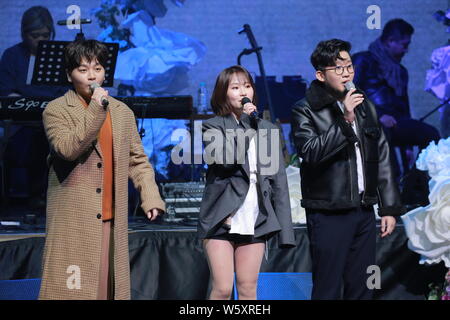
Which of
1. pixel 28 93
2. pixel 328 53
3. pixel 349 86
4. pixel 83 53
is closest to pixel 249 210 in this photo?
pixel 349 86

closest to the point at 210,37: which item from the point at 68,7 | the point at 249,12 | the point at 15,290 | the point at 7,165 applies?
the point at 249,12

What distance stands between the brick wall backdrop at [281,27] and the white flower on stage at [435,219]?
301cm

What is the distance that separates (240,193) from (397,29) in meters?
4.38

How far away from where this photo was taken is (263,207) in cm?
286

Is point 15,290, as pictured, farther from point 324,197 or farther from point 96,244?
point 324,197

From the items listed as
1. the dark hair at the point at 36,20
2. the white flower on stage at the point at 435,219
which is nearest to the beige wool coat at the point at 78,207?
the white flower on stage at the point at 435,219

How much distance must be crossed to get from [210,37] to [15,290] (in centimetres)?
387

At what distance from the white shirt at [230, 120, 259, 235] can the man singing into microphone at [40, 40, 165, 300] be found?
1.01ft

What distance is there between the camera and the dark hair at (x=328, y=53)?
119 inches

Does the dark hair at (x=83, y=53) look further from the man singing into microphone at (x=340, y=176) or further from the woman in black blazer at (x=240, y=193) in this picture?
the man singing into microphone at (x=340, y=176)

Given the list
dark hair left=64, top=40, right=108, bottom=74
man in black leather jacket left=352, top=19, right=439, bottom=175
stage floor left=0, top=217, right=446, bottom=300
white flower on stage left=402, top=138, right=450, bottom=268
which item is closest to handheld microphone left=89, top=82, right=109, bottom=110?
dark hair left=64, top=40, right=108, bottom=74

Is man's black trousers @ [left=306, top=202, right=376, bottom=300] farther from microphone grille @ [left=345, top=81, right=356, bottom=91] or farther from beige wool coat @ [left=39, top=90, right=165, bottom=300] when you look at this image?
beige wool coat @ [left=39, top=90, right=165, bottom=300]

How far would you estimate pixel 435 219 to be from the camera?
3707 mm

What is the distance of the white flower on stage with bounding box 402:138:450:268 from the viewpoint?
370cm
